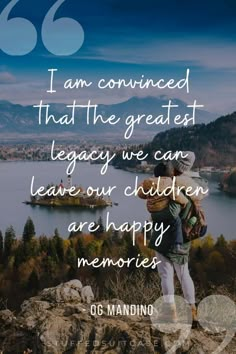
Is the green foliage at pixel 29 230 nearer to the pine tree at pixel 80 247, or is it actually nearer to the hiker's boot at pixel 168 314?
the pine tree at pixel 80 247

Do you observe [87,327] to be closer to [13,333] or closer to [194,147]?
[13,333]

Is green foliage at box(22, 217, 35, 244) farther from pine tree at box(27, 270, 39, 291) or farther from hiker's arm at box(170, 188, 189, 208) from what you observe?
hiker's arm at box(170, 188, 189, 208)

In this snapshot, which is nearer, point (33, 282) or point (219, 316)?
point (219, 316)

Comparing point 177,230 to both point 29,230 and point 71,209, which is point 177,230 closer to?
point 71,209

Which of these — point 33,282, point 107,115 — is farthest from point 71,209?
point 33,282

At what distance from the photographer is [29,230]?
5.87 metres

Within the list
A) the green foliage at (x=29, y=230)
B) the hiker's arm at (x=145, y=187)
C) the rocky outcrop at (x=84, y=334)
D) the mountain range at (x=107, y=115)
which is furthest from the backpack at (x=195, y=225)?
the green foliage at (x=29, y=230)

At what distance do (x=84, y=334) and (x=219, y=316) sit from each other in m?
0.99

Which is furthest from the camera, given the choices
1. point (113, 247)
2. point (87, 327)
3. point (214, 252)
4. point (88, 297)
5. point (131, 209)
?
point (214, 252)

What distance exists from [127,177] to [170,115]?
673 millimetres

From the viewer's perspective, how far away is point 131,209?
520 centimetres

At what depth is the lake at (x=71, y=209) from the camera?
5.12m

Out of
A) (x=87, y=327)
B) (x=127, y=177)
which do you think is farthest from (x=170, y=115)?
(x=87, y=327)

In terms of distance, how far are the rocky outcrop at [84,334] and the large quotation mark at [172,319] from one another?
2 cm
